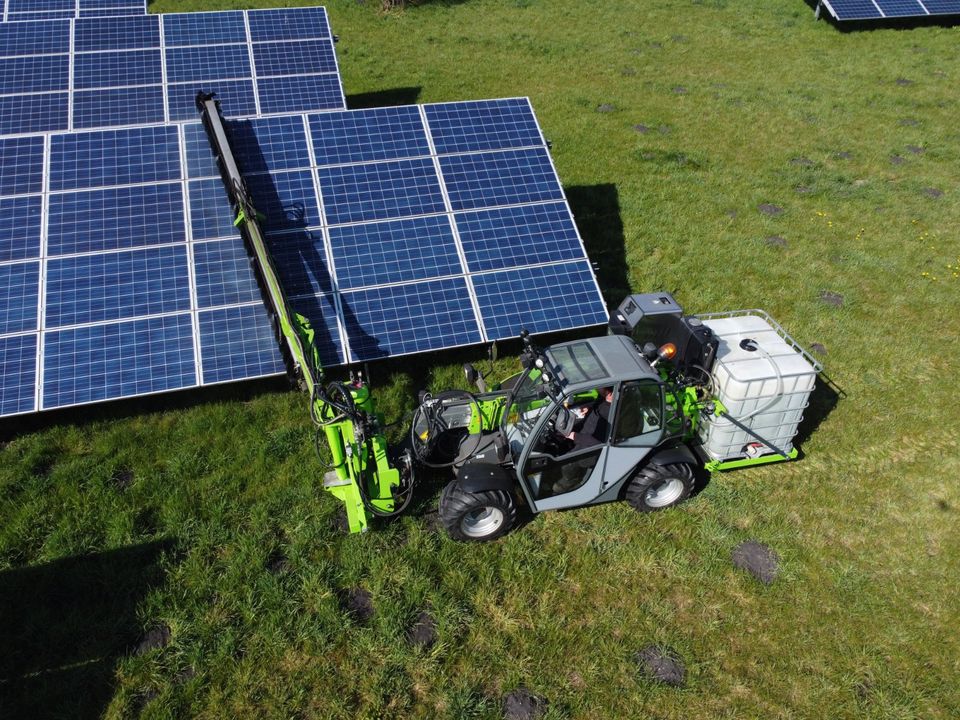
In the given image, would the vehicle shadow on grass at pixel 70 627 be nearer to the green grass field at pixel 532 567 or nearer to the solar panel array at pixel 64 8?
the green grass field at pixel 532 567

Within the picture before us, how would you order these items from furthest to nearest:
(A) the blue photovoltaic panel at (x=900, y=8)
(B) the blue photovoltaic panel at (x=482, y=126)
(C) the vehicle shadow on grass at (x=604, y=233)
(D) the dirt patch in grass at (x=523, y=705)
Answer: (A) the blue photovoltaic panel at (x=900, y=8) < (C) the vehicle shadow on grass at (x=604, y=233) < (B) the blue photovoltaic panel at (x=482, y=126) < (D) the dirt patch in grass at (x=523, y=705)

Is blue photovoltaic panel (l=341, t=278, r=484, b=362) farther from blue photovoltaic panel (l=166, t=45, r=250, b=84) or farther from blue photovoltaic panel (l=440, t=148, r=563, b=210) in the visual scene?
blue photovoltaic panel (l=166, t=45, r=250, b=84)

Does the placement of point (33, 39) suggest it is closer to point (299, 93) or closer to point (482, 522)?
point (299, 93)

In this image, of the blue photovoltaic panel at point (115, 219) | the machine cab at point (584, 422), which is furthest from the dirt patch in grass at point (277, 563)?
the blue photovoltaic panel at point (115, 219)

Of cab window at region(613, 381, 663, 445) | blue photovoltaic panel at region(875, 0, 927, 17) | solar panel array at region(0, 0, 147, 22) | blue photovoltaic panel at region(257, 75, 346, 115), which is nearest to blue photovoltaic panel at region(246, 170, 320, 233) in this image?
blue photovoltaic panel at region(257, 75, 346, 115)

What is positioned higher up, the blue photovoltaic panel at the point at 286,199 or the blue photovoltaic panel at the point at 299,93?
the blue photovoltaic panel at the point at 286,199

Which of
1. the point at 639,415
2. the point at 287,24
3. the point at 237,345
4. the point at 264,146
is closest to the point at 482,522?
the point at 639,415
